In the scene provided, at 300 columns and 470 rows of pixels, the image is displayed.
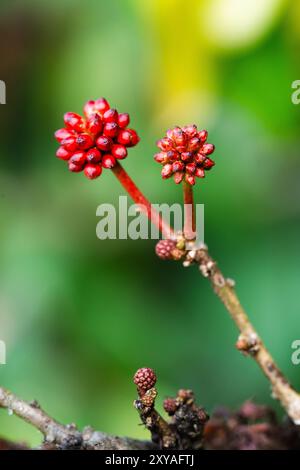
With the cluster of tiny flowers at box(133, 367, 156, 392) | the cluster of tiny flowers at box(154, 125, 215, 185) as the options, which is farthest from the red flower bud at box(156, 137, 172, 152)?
the cluster of tiny flowers at box(133, 367, 156, 392)

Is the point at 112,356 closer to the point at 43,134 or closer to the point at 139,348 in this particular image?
the point at 139,348

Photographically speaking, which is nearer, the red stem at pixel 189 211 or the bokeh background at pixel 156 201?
the red stem at pixel 189 211

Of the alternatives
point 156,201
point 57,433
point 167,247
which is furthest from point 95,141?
point 156,201

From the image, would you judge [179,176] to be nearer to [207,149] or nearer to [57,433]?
[207,149]

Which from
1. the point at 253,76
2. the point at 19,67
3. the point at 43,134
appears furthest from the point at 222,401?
the point at 19,67

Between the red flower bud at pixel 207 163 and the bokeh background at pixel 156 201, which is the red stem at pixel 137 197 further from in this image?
the bokeh background at pixel 156 201

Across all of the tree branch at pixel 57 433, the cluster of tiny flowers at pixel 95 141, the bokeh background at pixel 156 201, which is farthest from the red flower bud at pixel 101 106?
the bokeh background at pixel 156 201
